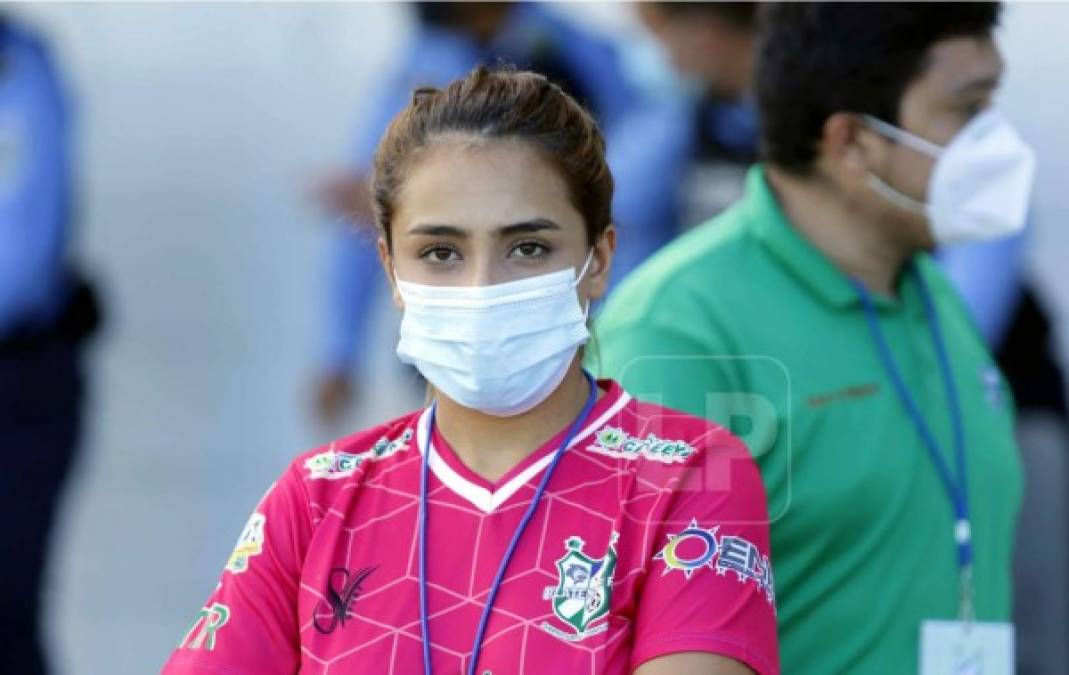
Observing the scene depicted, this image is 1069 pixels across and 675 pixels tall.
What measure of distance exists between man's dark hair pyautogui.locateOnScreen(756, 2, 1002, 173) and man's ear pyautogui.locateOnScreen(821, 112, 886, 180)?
0.05 ft

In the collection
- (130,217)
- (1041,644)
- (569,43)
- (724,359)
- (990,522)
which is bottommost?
(1041,644)

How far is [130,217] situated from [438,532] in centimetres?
326

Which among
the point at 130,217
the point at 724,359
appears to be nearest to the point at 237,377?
the point at 130,217

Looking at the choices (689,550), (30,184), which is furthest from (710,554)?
(30,184)

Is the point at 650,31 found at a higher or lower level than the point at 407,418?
higher

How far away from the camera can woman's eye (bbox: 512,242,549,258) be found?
2178mm

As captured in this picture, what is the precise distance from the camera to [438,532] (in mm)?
2135

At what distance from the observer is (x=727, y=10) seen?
4.59 m

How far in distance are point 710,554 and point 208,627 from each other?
0.56 metres

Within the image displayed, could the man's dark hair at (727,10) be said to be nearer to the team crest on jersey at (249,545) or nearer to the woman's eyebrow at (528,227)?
the woman's eyebrow at (528,227)

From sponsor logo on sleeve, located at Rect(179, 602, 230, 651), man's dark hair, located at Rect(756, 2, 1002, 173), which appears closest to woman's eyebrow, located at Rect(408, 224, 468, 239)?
sponsor logo on sleeve, located at Rect(179, 602, 230, 651)

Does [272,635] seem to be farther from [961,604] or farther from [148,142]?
[148,142]

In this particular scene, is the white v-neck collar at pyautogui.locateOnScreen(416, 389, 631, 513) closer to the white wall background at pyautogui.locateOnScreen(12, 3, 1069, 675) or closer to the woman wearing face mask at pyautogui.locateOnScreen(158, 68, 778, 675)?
the woman wearing face mask at pyautogui.locateOnScreen(158, 68, 778, 675)

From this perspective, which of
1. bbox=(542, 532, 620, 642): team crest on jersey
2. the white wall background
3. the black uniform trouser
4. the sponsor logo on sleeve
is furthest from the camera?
the white wall background
